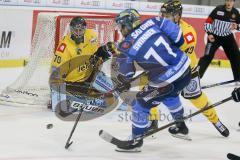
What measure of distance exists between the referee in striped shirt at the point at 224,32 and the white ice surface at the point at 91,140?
4.34 ft

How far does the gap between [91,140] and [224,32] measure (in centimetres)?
282

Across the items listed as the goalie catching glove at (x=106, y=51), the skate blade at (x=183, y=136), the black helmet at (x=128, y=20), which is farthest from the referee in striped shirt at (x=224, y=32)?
the black helmet at (x=128, y=20)

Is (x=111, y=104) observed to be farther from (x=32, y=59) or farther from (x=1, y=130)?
(x=1, y=130)

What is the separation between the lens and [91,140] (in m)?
3.77

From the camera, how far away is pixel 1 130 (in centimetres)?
391

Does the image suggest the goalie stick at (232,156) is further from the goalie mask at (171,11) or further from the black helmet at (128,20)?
→ the goalie mask at (171,11)

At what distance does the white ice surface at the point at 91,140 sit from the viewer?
3400 mm

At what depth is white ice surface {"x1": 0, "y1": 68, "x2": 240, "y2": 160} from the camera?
3.40m

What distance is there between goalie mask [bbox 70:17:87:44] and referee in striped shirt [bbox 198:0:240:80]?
200 cm

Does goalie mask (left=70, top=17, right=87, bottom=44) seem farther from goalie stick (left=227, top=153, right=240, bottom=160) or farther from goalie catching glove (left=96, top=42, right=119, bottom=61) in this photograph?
goalie stick (left=227, top=153, right=240, bottom=160)

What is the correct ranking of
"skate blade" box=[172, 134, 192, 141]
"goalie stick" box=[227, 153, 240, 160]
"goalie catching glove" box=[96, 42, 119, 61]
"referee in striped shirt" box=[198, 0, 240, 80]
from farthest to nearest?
"referee in striped shirt" box=[198, 0, 240, 80]
"goalie catching glove" box=[96, 42, 119, 61]
"skate blade" box=[172, 134, 192, 141]
"goalie stick" box=[227, 153, 240, 160]

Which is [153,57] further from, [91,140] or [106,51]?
[106,51]

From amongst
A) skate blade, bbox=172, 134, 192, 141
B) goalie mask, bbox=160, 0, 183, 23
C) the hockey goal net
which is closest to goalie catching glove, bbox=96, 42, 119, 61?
the hockey goal net

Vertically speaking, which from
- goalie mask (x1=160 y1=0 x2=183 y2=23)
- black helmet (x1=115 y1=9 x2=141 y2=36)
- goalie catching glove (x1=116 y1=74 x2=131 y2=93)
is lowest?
goalie catching glove (x1=116 y1=74 x2=131 y2=93)
